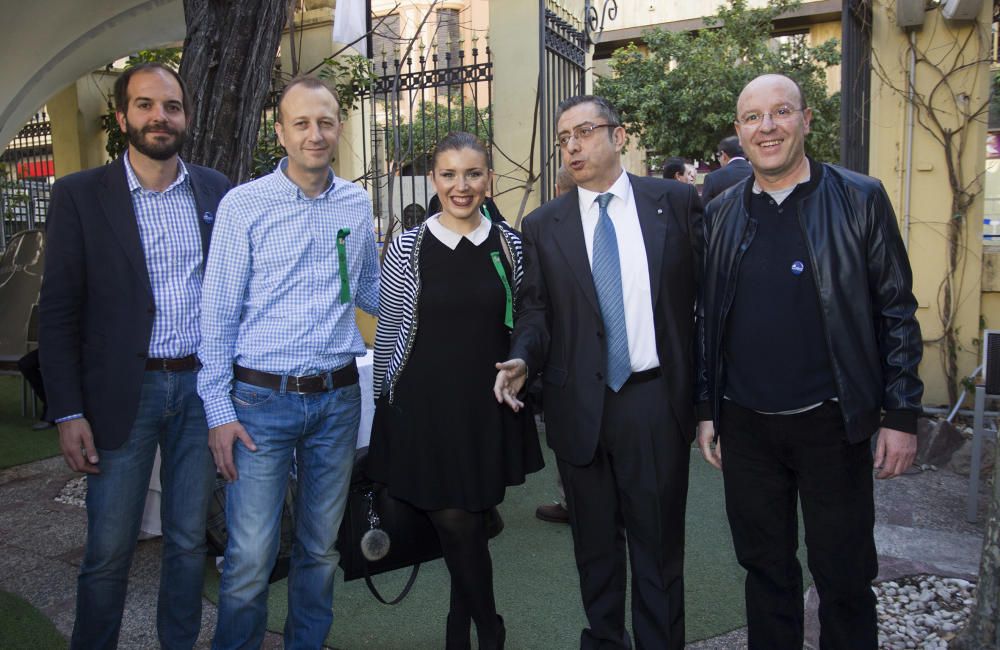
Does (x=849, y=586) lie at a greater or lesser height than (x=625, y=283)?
lesser

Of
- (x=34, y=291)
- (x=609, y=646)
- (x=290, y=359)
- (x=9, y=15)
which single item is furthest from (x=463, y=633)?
(x=34, y=291)

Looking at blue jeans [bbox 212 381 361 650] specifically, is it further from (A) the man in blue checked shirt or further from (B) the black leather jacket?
(B) the black leather jacket

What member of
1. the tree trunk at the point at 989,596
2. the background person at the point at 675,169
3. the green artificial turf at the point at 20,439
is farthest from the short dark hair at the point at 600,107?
the green artificial turf at the point at 20,439

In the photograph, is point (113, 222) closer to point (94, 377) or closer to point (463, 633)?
point (94, 377)

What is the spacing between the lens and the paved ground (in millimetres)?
3588

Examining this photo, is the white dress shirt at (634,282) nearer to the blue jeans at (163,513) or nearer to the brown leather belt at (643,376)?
the brown leather belt at (643,376)

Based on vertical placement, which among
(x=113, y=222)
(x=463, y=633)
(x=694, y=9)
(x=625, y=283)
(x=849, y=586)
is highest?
(x=694, y=9)

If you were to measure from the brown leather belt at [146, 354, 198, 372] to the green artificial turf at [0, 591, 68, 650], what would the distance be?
1.52 meters

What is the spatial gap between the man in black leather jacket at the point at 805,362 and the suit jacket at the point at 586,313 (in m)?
0.10

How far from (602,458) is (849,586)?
0.87 meters

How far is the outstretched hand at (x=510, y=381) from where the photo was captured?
257 cm

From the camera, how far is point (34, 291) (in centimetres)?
779

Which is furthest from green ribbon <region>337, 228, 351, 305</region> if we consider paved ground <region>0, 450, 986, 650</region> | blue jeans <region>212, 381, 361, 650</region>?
paved ground <region>0, 450, 986, 650</region>

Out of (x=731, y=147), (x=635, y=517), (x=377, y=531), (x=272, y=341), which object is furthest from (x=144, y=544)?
(x=731, y=147)
